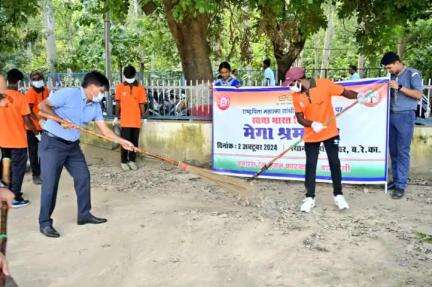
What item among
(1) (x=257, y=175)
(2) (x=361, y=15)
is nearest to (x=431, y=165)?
(1) (x=257, y=175)

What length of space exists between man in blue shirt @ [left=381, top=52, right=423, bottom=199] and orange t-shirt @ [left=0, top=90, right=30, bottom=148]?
4.55 meters

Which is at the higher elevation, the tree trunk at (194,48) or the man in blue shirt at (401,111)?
the tree trunk at (194,48)

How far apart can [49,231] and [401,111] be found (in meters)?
4.40

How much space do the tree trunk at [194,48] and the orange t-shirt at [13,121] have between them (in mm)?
3626

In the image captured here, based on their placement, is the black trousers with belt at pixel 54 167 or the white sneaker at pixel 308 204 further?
the white sneaker at pixel 308 204

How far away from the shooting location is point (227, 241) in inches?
203

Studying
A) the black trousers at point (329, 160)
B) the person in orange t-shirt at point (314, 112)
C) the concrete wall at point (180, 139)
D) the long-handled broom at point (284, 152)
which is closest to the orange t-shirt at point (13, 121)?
the concrete wall at point (180, 139)

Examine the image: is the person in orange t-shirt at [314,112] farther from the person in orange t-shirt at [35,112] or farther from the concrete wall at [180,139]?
the person in orange t-shirt at [35,112]

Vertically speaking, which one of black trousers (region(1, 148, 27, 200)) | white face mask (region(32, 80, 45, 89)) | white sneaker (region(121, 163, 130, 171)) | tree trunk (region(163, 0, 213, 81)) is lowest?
white sneaker (region(121, 163, 130, 171))

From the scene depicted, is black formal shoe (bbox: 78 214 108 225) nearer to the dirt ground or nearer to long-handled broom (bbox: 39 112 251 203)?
the dirt ground

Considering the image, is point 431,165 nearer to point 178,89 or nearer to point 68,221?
point 178,89

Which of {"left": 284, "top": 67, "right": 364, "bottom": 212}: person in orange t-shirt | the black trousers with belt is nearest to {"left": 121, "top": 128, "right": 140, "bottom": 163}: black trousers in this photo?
the black trousers with belt

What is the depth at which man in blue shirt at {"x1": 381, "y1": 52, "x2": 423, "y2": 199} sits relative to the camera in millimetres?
6352

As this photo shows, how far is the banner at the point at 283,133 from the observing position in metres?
6.83
